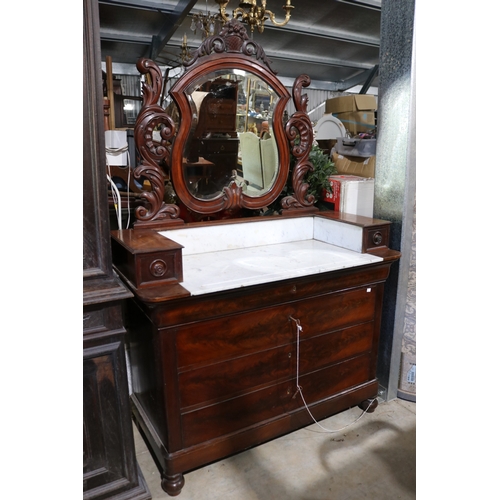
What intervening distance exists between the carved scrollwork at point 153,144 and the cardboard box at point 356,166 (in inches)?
51.3

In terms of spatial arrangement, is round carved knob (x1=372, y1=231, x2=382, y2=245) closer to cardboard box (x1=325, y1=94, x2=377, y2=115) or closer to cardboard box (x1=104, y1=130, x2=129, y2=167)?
cardboard box (x1=104, y1=130, x2=129, y2=167)

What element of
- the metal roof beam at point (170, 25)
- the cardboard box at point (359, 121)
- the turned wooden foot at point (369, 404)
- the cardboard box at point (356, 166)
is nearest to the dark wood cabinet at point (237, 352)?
the turned wooden foot at point (369, 404)

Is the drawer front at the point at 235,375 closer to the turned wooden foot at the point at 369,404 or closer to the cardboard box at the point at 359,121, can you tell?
the turned wooden foot at the point at 369,404

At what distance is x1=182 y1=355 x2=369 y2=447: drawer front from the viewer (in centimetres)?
185

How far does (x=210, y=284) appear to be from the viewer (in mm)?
1707

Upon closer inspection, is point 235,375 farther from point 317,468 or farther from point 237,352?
point 317,468

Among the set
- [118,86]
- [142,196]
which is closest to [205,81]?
[142,196]

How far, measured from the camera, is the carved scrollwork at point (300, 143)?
2381mm

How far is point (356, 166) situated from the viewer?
2832 millimetres

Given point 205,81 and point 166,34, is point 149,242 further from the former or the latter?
point 166,34

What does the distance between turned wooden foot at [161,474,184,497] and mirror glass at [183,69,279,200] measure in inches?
52.2

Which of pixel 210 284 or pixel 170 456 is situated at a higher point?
pixel 210 284

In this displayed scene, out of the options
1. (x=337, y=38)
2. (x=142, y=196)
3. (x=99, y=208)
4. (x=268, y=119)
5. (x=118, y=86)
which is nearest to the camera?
(x=99, y=208)
